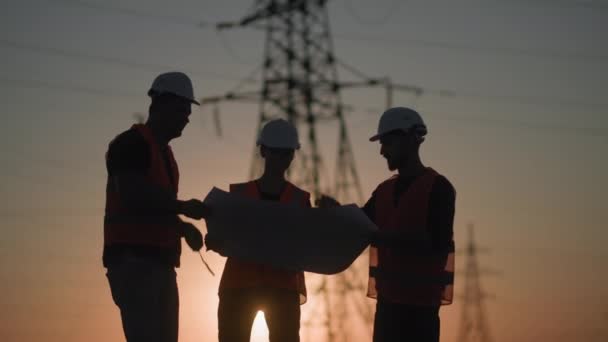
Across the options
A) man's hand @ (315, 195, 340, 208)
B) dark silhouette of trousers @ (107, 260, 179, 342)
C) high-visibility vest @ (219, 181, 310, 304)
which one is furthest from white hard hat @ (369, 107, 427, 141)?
dark silhouette of trousers @ (107, 260, 179, 342)

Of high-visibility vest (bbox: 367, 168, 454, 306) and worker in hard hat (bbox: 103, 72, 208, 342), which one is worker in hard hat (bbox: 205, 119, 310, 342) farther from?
worker in hard hat (bbox: 103, 72, 208, 342)

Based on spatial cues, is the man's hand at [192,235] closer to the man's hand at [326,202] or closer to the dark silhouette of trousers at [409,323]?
the man's hand at [326,202]

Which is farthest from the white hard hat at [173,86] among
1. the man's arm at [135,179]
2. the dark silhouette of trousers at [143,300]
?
the dark silhouette of trousers at [143,300]

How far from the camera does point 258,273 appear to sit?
379 inches

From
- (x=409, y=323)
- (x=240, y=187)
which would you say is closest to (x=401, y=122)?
(x=240, y=187)

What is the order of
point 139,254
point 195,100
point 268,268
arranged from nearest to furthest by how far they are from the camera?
point 139,254
point 195,100
point 268,268

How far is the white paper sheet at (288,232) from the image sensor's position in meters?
9.30

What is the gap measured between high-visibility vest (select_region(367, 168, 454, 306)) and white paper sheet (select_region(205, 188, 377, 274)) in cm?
25

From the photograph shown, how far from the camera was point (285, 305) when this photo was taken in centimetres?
968

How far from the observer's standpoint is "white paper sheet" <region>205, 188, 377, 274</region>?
366 inches

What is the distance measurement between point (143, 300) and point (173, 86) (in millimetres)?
1717

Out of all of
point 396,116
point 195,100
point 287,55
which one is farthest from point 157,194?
point 287,55

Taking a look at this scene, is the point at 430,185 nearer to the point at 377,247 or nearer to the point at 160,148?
the point at 377,247

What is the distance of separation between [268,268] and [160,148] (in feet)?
5.15
